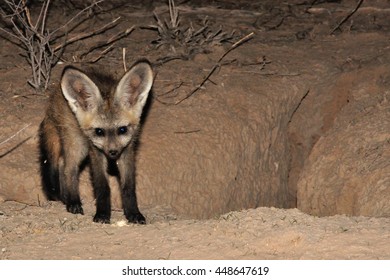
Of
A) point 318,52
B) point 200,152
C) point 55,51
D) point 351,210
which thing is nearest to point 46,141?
point 200,152

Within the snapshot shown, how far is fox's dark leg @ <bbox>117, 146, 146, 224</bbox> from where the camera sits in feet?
21.1

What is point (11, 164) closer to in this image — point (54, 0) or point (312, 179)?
point (312, 179)

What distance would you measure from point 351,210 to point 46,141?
311 cm

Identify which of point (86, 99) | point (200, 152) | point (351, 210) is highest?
point (86, 99)

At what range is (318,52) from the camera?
9.79m

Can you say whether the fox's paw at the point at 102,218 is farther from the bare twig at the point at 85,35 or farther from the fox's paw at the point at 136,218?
the bare twig at the point at 85,35

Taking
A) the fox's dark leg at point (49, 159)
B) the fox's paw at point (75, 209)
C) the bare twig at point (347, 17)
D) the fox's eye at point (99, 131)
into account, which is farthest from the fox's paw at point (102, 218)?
the bare twig at point (347, 17)

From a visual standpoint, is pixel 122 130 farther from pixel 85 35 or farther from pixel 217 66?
pixel 85 35

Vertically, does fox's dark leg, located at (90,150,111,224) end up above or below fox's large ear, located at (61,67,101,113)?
below

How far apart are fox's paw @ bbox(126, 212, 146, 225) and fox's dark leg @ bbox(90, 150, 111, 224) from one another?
0.58ft

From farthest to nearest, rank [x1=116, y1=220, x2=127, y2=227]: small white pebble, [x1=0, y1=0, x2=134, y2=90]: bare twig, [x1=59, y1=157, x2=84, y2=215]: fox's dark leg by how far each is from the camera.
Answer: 1. [x1=0, y1=0, x2=134, y2=90]: bare twig
2. [x1=59, y1=157, x2=84, y2=215]: fox's dark leg
3. [x1=116, y1=220, x2=127, y2=227]: small white pebble

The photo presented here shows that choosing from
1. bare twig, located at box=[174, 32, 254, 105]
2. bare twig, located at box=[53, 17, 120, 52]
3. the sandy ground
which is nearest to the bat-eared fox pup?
the sandy ground

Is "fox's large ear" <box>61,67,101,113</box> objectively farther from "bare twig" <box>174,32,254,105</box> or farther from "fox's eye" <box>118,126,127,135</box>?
"bare twig" <box>174,32,254,105</box>

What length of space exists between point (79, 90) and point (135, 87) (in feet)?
1.51
